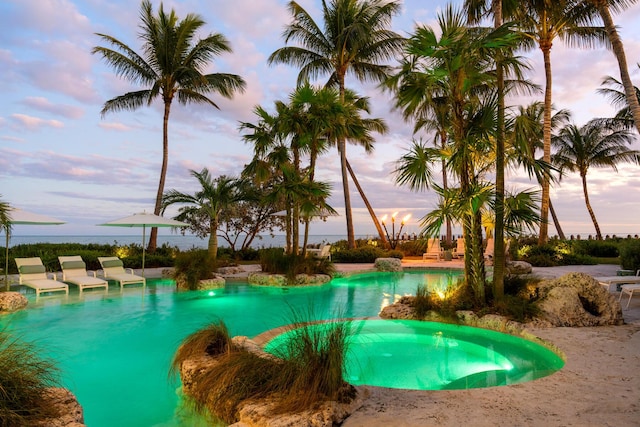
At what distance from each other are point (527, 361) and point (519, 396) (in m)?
2.03

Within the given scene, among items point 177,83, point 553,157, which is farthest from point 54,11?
point 553,157

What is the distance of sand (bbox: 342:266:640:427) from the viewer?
2914 mm

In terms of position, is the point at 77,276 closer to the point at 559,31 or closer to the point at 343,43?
the point at 343,43

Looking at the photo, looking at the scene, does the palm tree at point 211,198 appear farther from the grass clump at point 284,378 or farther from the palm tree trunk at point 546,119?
the palm tree trunk at point 546,119

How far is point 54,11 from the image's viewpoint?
863 cm

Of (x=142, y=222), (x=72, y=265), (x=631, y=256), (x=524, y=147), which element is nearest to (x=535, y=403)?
(x=524, y=147)

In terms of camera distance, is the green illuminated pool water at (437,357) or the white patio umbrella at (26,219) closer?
the green illuminated pool water at (437,357)

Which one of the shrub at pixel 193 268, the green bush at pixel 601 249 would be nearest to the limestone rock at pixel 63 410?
the shrub at pixel 193 268

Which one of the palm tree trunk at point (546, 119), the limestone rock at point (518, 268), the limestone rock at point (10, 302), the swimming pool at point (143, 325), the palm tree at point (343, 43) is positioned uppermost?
the palm tree at point (343, 43)

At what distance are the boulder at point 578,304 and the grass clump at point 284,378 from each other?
4.39m

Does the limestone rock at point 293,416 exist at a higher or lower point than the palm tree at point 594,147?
lower

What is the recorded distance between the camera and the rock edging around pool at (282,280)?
452 inches

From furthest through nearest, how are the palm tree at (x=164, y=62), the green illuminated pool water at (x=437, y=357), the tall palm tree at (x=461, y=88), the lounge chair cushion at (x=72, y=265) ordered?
the palm tree at (x=164, y=62) → the lounge chair cushion at (x=72, y=265) → the tall palm tree at (x=461, y=88) → the green illuminated pool water at (x=437, y=357)

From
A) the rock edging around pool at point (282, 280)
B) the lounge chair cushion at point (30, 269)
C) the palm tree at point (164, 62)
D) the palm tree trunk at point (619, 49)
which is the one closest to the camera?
the lounge chair cushion at point (30, 269)
